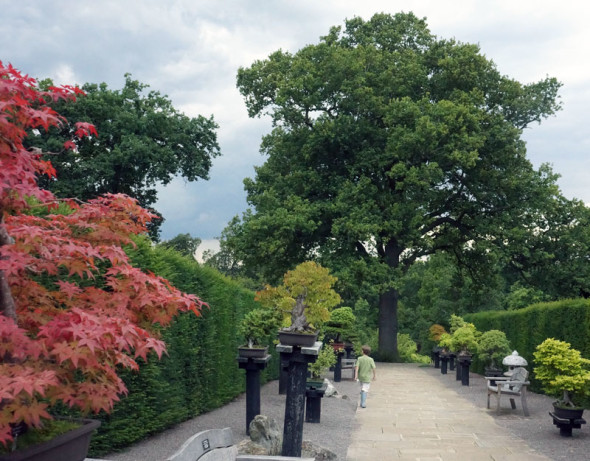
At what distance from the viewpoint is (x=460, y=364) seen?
71.6 ft

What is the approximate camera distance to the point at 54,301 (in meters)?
4.18

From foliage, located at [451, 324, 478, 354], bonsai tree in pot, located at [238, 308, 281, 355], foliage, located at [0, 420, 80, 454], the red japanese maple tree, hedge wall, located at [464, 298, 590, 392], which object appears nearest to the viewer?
the red japanese maple tree

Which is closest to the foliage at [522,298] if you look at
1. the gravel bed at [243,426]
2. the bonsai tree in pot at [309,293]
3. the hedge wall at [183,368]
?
the gravel bed at [243,426]

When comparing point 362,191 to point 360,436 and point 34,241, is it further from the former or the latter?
point 34,241

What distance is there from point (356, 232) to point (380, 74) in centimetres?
808

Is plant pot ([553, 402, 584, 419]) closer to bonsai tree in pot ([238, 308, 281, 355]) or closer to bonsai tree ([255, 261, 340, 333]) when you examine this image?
bonsai tree ([255, 261, 340, 333])

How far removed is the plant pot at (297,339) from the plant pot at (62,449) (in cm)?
451

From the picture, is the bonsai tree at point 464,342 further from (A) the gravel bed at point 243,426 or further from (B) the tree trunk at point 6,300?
(B) the tree trunk at point 6,300

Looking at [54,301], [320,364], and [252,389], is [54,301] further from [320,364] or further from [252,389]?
[320,364]

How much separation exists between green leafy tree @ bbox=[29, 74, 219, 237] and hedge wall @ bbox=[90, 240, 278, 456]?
19.0 m

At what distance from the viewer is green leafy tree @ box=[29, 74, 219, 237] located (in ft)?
104

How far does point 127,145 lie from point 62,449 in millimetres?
29965

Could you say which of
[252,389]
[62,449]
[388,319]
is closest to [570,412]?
[252,389]

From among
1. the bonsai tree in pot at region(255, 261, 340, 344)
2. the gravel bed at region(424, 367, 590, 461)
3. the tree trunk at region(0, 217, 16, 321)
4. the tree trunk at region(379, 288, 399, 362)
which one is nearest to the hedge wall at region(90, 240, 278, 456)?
the bonsai tree in pot at region(255, 261, 340, 344)
